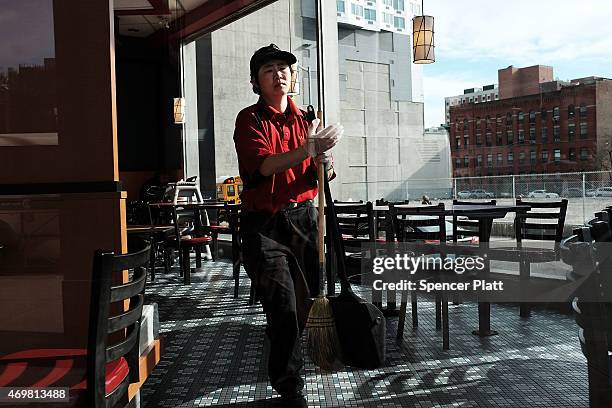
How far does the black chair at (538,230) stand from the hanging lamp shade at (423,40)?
6.36ft

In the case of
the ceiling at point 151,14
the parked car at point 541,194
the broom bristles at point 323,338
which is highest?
the ceiling at point 151,14

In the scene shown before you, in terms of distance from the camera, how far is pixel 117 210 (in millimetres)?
2021

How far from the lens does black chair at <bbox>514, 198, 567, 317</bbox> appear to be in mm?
3646

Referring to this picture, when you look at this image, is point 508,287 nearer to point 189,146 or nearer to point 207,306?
point 207,306

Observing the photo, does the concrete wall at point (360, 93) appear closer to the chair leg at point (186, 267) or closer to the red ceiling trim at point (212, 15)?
the red ceiling trim at point (212, 15)

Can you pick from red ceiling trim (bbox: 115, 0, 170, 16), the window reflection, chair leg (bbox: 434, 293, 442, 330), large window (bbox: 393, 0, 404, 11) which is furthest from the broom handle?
red ceiling trim (bbox: 115, 0, 170, 16)

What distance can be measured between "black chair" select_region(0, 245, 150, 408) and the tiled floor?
0.94 meters

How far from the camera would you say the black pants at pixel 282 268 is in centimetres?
206

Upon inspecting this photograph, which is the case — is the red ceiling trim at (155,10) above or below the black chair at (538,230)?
above

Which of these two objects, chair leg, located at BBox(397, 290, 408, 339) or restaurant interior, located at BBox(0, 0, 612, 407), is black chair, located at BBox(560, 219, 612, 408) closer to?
restaurant interior, located at BBox(0, 0, 612, 407)

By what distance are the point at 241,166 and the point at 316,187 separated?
32 centimetres

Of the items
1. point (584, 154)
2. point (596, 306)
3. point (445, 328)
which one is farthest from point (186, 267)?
point (596, 306)

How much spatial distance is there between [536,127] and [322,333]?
2.18 metres

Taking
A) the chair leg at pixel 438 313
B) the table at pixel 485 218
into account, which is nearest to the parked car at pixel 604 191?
the table at pixel 485 218
